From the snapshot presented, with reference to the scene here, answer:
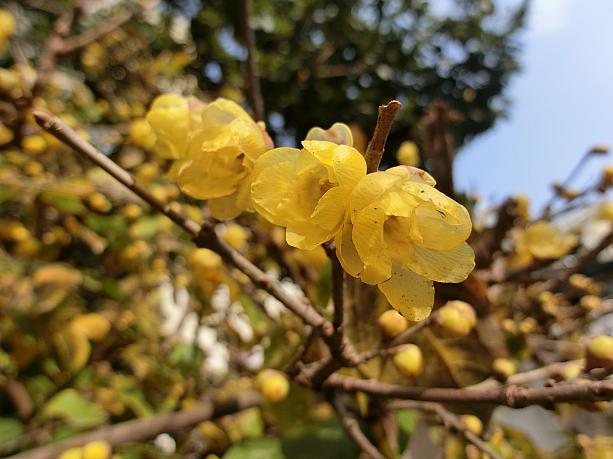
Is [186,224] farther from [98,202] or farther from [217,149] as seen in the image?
[98,202]

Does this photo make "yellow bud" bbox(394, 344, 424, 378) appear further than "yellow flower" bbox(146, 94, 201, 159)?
Yes

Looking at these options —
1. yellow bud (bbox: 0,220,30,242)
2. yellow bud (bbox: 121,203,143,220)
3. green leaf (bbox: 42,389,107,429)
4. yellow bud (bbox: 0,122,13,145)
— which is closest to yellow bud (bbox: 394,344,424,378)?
green leaf (bbox: 42,389,107,429)

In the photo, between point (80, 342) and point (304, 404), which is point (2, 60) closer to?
point (80, 342)

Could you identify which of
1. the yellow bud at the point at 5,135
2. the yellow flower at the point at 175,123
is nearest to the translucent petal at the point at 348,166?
the yellow flower at the point at 175,123

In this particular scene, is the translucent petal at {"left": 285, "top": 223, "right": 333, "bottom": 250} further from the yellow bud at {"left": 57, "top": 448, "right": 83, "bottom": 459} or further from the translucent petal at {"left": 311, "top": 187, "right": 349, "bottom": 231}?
the yellow bud at {"left": 57, "top": 448, "right": 83, "bottom": 459}

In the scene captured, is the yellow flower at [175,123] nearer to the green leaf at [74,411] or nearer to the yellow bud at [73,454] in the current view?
the yellow bud at [73,454]

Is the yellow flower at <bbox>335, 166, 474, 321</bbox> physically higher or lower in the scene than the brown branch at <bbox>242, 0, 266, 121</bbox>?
higher
